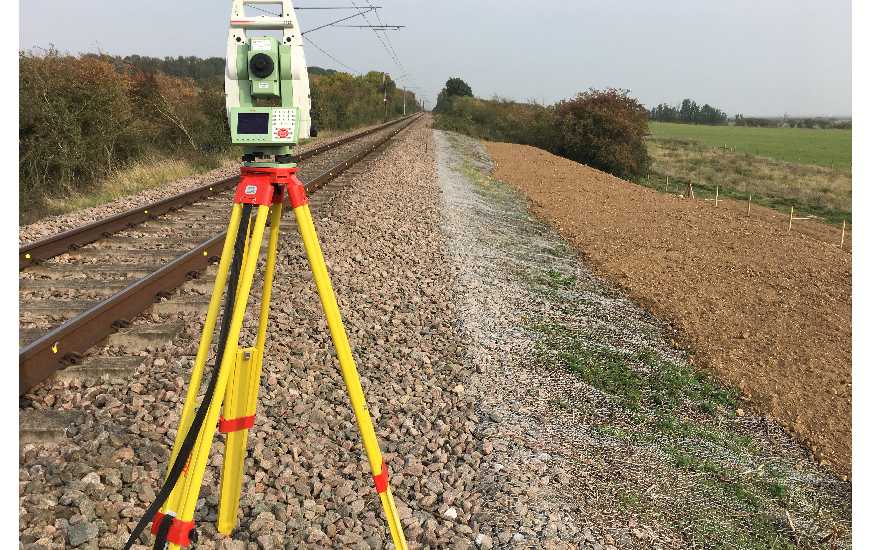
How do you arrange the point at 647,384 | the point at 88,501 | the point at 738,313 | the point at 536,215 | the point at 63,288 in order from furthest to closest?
the point at 536,215 → the point at 738,313 → the point at 63,288 → the point at 647,384 → the point at 88,501

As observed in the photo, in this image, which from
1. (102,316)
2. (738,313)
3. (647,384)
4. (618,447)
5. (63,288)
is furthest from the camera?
(738,313)

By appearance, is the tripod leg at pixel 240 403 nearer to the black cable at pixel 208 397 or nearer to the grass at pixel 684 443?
the black cable at pixel 208 397

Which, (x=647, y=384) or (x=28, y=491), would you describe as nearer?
(x=28, y=491)

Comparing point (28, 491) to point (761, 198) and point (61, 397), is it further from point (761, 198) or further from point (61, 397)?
point (761, 198)

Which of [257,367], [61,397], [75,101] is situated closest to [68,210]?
[75,101]

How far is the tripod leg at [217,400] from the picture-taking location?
207cm

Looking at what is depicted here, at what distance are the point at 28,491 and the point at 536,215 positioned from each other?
39.7 ft

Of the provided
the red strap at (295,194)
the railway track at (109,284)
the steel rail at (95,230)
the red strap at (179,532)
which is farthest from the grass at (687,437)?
the railway track at (109,284)

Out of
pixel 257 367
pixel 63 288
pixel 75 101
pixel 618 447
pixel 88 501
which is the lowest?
pixel 618 447

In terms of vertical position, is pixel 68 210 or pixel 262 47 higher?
pixel 262 47

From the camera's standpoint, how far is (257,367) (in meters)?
2.56

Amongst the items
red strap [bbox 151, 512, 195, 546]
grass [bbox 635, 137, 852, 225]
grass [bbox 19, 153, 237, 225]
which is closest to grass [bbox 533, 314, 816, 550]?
red strap [bbox 151, 512, 195, 546]

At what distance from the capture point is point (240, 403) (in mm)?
2551

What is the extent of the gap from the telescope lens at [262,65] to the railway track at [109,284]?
2790mm
